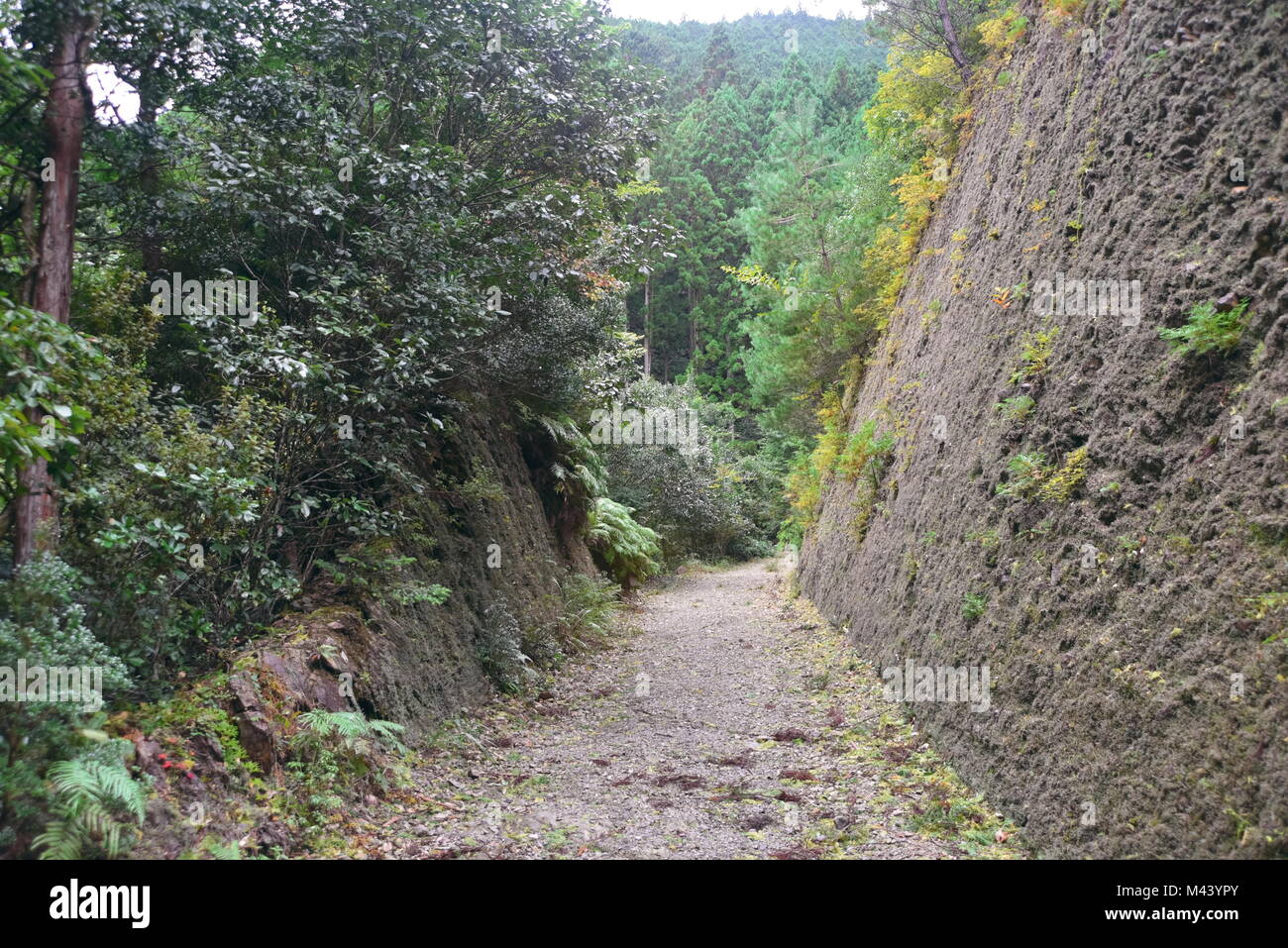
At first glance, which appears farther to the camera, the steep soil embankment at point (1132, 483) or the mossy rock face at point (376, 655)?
the mossy rock face at point (376, 655)

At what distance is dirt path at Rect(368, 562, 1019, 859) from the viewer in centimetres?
471

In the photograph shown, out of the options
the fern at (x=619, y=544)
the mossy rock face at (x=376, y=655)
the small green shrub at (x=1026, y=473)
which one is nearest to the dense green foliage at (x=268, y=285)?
the mossy rock face at (x=376, y=655)

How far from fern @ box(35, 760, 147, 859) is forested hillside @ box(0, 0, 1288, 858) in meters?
0.02

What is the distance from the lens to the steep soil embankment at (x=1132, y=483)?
324 cm

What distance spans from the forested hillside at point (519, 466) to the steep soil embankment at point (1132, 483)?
27 millimetres

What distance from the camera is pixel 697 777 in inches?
239

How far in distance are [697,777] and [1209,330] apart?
15.2ft

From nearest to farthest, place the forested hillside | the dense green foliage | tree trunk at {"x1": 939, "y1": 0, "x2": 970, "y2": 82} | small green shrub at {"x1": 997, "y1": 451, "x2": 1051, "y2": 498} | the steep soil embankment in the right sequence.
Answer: the steep soil embankment, the forested hillside, the dense green foliage, small green shrub at {"x1": 997, "y1": 451, "x2": 1051, "y2": 498}, tree trunk at {"x1": 939, "y1": 0, "x2": 970, "y2": 82}

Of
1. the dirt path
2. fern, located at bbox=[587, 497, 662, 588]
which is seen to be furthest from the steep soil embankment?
fern, located at bbox=[587, 497, 662, 588]

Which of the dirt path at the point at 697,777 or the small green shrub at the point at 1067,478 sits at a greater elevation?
the small green shrub at the point at 1067,478

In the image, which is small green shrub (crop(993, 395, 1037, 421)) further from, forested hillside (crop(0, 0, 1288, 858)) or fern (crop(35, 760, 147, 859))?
fern (crop(35, 760, 147, 859))

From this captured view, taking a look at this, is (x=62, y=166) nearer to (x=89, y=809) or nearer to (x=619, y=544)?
(x=89, y=809)

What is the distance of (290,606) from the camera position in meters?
6.23

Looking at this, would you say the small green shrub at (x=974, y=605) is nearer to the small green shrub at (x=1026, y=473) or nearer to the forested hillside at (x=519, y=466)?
the forested hillside at (x=519, y=466)
